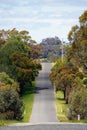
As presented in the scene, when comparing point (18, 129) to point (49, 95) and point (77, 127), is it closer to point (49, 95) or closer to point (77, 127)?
point (77, 127)

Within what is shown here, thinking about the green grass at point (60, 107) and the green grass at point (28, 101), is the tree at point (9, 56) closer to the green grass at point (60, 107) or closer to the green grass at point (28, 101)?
the green grass at point (28, 101)

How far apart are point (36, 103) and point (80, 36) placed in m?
10.0

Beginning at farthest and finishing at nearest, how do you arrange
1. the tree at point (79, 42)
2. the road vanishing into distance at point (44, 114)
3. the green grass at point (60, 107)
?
the tree at point (79, 42), the green grass at point (60, 107), the road vanishing into distance at point (44, 114)

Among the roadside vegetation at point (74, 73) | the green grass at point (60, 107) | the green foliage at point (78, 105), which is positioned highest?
the roadside vegetation at point (74, 73)

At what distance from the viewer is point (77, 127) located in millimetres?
21375

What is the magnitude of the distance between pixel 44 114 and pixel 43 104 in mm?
8972

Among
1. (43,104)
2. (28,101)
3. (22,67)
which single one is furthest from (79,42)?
(22,67)

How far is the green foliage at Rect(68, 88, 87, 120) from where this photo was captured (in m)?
35.3

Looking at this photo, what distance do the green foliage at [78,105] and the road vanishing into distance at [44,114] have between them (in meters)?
1.72

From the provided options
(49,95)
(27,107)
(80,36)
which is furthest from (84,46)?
(49,95)

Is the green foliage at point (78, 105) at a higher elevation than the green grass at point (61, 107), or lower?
higher

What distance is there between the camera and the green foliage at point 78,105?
1391 inches

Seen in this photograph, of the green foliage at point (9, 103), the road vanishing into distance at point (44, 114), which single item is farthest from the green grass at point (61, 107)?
the green foliage at point (9, 103)

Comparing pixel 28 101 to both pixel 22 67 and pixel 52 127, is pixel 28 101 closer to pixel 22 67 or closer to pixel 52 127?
pixel 22 67
